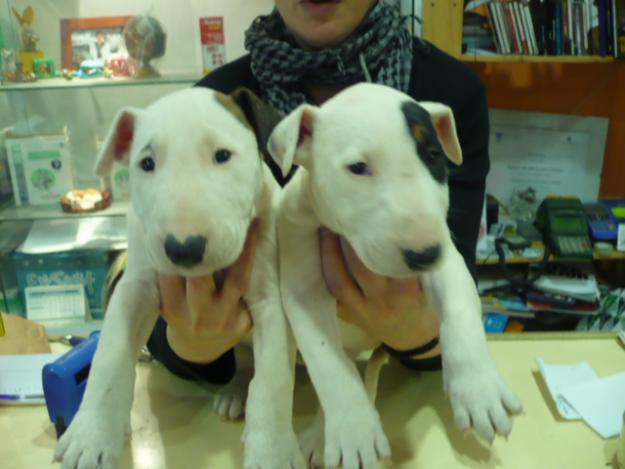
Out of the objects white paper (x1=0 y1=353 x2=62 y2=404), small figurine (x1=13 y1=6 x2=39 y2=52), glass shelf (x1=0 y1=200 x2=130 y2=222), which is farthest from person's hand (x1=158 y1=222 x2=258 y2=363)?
small figurine (x1=13 y1=6 x2=39 y2=52)

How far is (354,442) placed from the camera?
668 mm

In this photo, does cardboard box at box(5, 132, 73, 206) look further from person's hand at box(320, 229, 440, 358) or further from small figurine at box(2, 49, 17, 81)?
person's hand at box(320, 229, 440, 358)

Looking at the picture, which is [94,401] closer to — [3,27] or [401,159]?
[401,159]

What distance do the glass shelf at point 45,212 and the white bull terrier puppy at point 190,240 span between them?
3.97 ft

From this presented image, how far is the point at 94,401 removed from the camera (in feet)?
2.31

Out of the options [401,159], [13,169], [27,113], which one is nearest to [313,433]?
[401,159]

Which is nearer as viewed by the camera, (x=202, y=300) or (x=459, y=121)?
(x=202, y=300)

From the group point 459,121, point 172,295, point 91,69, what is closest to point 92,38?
point 91,69

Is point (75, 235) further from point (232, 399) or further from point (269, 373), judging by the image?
point (269, 373)

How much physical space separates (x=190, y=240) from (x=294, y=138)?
17 cm

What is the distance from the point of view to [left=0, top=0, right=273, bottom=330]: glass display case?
188cm

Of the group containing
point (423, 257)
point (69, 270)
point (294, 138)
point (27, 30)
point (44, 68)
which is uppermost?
point (27, 30)

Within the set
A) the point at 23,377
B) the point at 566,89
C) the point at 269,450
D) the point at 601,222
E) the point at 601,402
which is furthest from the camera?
the point at 566,89

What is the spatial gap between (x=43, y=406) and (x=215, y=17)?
1.45 m
